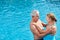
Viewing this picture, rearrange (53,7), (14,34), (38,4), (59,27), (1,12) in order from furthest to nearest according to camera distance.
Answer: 1. (38,4)
2. (53,7)
3. (1,12)
4. (59,27)
5. (14,34)

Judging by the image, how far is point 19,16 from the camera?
9242mm

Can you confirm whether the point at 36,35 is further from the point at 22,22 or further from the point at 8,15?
the point at 8,15

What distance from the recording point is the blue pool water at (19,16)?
700 centimetres

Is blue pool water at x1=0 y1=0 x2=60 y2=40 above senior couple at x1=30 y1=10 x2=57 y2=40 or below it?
above

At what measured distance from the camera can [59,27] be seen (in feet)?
25.0

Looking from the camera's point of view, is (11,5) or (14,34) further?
(11,5)

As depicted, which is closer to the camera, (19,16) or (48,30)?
(48,30)

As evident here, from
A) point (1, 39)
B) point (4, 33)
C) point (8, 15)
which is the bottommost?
point (1, 39)

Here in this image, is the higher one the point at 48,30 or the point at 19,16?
the point at 19,16

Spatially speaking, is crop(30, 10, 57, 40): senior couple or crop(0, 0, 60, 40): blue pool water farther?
crop(0, 0, 60, 40): blue pool water

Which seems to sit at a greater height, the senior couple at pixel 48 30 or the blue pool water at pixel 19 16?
the blue pool water at pixel 19 16

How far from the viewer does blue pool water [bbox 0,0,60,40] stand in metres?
7.00

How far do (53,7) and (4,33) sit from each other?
14.8 ft

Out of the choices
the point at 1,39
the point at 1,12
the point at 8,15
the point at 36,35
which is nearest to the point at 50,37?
the point at 36,35
